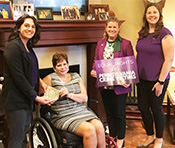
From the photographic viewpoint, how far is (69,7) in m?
2.44

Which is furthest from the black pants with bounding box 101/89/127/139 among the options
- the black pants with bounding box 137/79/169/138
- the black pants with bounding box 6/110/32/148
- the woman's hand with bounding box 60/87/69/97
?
the black pants with bounding box 6/110/32/148

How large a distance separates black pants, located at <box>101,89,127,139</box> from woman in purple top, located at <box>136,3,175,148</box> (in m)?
0.23

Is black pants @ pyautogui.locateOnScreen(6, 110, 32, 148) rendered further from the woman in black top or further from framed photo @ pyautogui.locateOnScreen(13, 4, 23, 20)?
Answer: framed photo @ pyautogui.locateOnScreen(13, 4, 23, 20)

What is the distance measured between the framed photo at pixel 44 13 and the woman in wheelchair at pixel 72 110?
0.61 m

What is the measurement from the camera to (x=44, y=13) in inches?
90.3

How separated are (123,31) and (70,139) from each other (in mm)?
1847

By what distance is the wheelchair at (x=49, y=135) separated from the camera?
1.59 metres

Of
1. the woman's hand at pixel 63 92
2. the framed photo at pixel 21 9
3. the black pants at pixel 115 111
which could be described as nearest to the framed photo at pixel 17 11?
the framed photo at pixel 21 9

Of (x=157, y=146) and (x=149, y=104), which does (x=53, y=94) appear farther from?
(x=157, y=146)

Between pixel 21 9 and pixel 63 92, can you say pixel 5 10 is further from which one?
pixel 63 92

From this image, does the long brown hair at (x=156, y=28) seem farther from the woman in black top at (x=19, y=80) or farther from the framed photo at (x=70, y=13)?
the woman in black top at (x=19, y=80)

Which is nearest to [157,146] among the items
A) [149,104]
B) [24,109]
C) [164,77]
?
[149,104]

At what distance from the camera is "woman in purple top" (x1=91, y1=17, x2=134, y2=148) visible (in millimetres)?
1962

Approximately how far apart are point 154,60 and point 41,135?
1.12 metres
